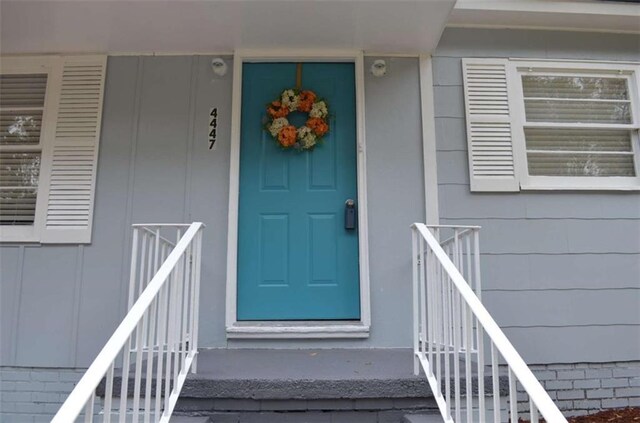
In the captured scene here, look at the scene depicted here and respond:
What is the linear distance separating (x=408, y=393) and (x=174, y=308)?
1.20 m

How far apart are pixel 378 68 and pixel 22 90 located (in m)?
2.68

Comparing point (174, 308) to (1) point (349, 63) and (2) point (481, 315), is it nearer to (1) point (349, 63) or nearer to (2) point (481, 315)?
(2) point (481, 315)

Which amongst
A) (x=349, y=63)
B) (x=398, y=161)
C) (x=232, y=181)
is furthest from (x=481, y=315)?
(x=349, y=63)

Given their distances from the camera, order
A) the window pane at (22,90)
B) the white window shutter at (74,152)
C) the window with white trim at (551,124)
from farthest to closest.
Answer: the window pane at (22,90)
the window with white trim at (551,124)
the white window shutter at (74,152)

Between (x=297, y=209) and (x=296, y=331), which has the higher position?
(x=297, y=209)

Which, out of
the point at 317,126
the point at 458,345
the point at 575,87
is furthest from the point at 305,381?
the point at 575,87

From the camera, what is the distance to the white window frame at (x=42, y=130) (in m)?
A: 3.06

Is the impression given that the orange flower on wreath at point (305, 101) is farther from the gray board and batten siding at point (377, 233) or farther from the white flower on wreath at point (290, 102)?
the gray board and batten siding at point (377, 233)

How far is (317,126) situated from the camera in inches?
122

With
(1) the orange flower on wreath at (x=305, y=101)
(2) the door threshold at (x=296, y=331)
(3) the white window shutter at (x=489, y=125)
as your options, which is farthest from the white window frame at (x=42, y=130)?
(3) the white window shutter at (x=489, y=125)

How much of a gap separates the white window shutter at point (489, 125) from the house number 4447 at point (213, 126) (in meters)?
1.83

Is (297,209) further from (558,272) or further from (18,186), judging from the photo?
(18,186)

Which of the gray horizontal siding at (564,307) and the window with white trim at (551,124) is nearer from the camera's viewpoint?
the gray horizontal siding at (564,307)

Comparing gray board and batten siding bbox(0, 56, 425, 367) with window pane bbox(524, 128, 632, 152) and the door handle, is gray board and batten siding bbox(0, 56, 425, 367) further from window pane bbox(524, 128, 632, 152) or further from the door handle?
window pane bbox(524, 128, 632, 152)
